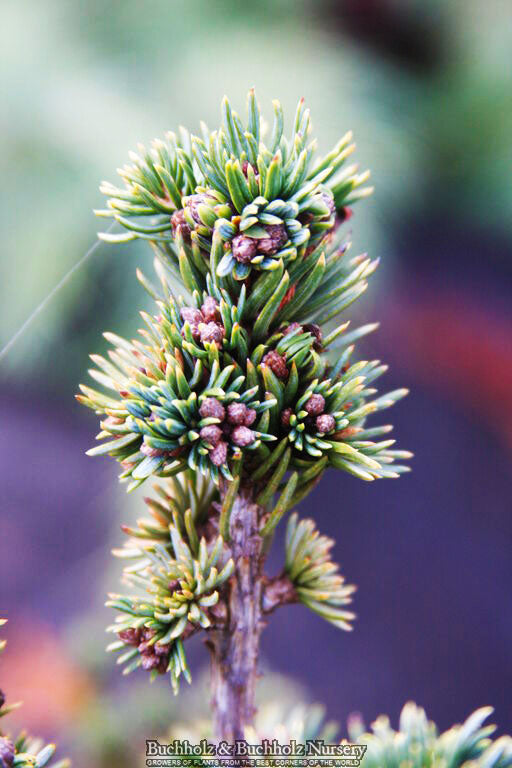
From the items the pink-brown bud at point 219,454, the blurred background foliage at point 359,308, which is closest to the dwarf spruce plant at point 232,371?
the pink-brown bud at point 219,454

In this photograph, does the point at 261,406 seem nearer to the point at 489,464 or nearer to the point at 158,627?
the point at 158,627

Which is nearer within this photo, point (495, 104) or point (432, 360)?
point (432, 360)

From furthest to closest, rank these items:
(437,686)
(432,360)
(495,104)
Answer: (495,104)
(432,360)
(437,686)

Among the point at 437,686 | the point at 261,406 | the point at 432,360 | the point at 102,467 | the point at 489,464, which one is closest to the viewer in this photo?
the point at 261,406

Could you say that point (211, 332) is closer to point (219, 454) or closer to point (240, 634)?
point (219, 454)

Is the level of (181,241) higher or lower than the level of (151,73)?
lower

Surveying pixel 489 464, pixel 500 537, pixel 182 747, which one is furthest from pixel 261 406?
pixel 489 464

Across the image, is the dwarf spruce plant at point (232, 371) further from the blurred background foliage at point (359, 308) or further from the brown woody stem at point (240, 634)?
the blurred background foliage at point (359, 308)

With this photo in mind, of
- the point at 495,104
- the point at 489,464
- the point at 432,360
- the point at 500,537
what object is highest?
the point at 495,104
